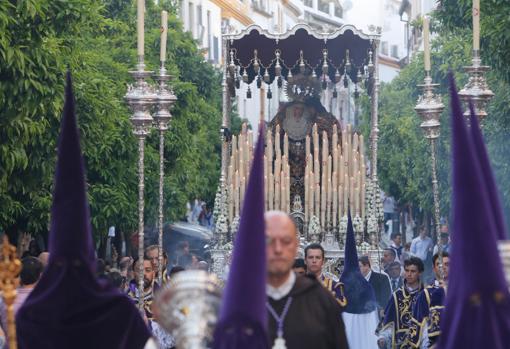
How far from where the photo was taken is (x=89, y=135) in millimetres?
21625

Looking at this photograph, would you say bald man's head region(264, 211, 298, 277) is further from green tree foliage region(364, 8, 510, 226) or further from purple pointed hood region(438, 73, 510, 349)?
green tree foliage region(364, 8, 510, 226)

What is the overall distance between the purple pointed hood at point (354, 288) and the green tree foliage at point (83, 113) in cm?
392

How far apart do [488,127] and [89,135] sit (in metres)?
6.93

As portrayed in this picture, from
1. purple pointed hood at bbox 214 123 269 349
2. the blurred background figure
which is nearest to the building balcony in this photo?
the blurred background figure

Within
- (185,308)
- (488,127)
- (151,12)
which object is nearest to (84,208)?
(185,308)

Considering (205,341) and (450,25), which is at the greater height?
(450,25)

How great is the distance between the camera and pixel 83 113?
2159cm

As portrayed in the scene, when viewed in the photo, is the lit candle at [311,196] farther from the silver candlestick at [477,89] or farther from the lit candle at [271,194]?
the silver candlestick at [477,89]

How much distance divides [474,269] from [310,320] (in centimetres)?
125

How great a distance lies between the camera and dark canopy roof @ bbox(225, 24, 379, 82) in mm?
22281

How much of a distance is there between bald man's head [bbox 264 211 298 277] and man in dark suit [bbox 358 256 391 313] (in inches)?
429

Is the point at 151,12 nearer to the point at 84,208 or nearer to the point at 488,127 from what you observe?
the point at 488,127

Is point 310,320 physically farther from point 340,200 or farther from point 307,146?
point 307,146

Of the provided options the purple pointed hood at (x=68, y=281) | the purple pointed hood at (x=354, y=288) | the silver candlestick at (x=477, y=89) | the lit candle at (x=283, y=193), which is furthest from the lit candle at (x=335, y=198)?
Result: the purple pointed hood at (x=68, y=281)
